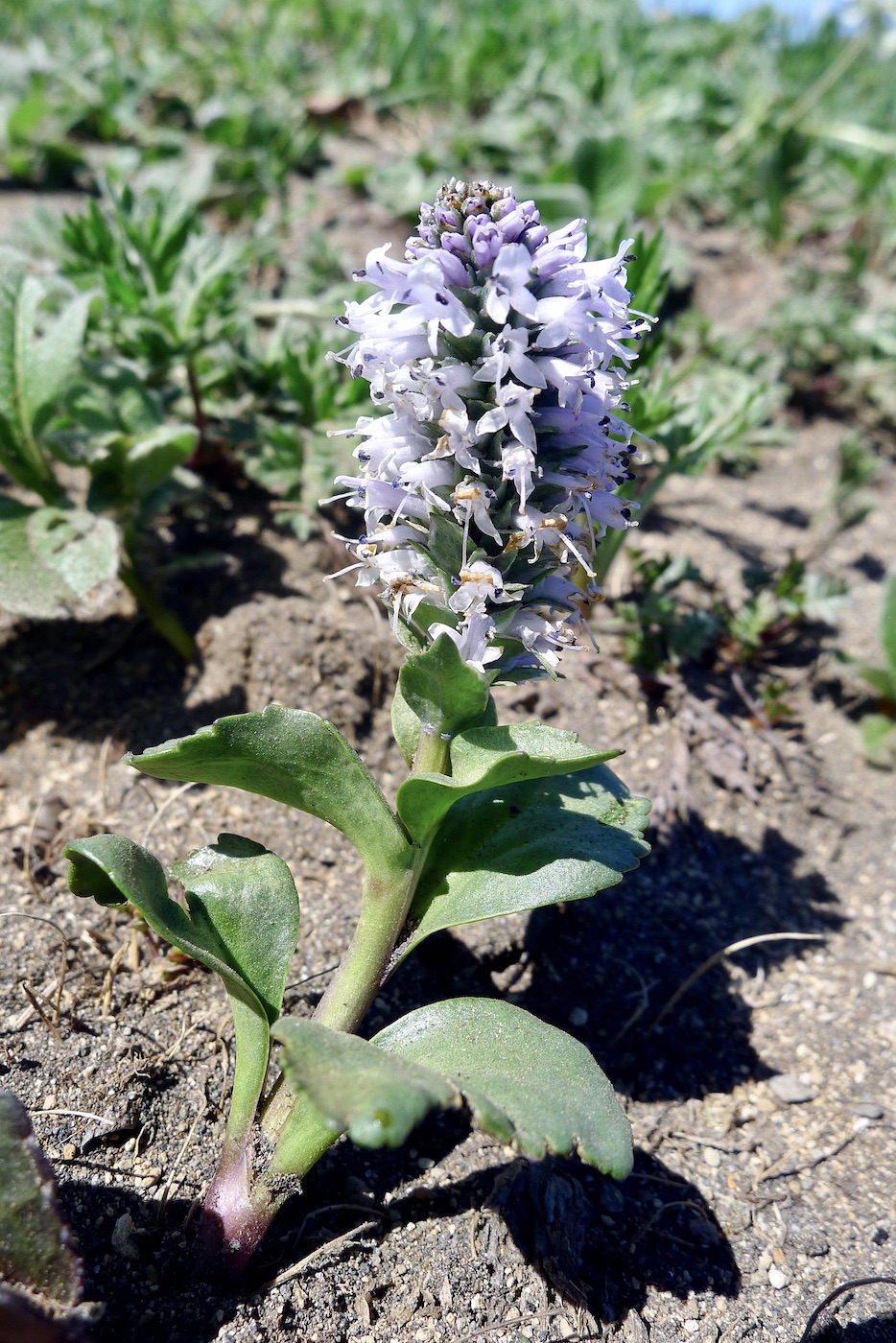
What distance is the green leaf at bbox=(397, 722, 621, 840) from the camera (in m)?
1.92

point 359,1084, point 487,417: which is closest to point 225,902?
point 359,1084

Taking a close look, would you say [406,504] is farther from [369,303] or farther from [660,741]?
[660,741]

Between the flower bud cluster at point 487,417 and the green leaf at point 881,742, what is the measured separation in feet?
7.41

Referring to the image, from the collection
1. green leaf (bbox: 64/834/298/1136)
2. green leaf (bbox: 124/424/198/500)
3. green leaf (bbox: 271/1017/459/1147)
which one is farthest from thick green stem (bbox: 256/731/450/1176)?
green leaf (bbox: 124/424/198/500)

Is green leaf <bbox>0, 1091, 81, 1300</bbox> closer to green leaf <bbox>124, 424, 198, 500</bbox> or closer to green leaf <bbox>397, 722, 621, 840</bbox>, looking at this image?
green leaf <bbox>397, 722, 621, 840</bbox>

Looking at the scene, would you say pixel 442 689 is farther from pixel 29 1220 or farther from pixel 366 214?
pixel 366 214

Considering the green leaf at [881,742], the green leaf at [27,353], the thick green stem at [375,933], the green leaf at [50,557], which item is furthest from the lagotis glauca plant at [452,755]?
the green leaf at [881,742]

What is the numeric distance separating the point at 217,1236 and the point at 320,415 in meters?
2.78

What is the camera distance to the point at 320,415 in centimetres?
384

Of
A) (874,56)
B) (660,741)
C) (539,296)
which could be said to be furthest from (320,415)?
(874,56)

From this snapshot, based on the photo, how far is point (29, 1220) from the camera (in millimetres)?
1741

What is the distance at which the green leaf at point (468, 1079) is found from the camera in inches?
63.0

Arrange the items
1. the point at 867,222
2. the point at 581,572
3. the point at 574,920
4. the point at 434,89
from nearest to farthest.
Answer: the point at 574,920 → the point at 581,572 → the point at 867,222 → the point at 434,89

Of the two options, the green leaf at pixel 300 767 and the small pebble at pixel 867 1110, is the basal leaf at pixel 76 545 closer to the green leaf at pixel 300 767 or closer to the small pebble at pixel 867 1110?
the green leaf at pixel 300 767
